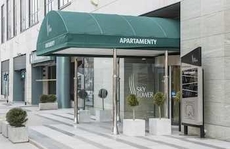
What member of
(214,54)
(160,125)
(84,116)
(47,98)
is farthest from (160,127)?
(47,98)

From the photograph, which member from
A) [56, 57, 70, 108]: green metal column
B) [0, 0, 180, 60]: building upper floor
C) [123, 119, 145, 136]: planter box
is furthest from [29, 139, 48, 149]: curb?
[56, 57, 70, 108]: green metal column

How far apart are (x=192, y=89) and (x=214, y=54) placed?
4.23 ft

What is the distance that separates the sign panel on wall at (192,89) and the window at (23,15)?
3266 centimetres

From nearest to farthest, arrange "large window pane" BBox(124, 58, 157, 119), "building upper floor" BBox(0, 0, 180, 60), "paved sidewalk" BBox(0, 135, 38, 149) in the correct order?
"paved sidewalk" BBox(0, 135, 38, 149) → "large window pane" BBox(124, 58, 157, 119) → "building upper floor" BBox(0, 0, 180, 60)

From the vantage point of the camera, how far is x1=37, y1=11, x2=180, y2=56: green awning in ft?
46.1

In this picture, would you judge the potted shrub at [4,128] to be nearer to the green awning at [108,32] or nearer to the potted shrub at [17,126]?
the potted shrub at [17,126]

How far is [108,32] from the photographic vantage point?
14.3 m

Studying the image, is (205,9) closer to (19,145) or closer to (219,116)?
(219,116)

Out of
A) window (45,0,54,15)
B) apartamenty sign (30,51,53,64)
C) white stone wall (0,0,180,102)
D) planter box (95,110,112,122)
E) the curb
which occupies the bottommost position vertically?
the curb

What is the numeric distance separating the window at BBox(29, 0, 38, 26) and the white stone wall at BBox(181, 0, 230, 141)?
28224 mm

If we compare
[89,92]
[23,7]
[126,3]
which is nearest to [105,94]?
[89,92]

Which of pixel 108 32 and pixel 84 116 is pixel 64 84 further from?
pixel 108 32

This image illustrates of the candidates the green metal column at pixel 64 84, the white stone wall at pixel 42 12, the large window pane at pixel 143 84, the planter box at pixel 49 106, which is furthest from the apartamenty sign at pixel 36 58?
the large window pane at pixel 143 84

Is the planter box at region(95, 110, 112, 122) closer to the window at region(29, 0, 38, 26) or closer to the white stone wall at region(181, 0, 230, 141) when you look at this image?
the white stone wall at region(181, 0, 230, 141)
